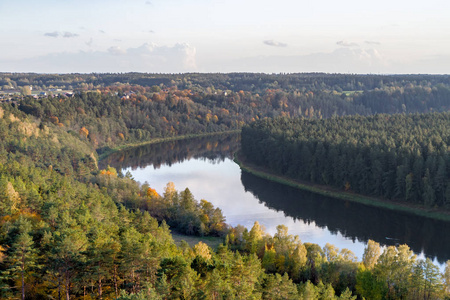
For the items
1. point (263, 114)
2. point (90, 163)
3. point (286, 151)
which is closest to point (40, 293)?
point (90, 163)

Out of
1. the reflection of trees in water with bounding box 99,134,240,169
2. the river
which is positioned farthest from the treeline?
the reflection of trees in water with bounding box 99,134,240,169

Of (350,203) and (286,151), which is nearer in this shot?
(350,203)

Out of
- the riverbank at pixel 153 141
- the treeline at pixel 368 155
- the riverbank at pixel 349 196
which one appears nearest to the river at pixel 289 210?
the riverbank at pixel 349 196

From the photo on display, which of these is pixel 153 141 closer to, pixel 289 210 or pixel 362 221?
pixel 289 210

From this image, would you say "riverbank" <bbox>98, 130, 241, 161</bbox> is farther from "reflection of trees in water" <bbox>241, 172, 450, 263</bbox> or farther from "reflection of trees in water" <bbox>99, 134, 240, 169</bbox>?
"reflection of trees in water" <bbox>241, 172, 450, 263</bbox>

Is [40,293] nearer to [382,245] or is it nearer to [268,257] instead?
[268,257]

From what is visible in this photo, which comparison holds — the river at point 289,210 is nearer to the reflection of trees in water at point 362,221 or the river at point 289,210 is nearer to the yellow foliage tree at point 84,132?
the reflection of trees in water at point 362,221
